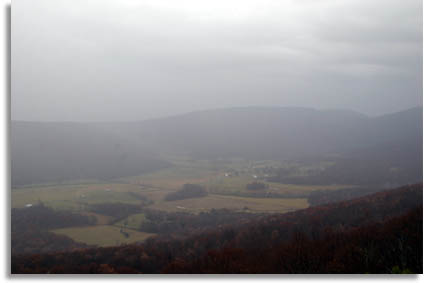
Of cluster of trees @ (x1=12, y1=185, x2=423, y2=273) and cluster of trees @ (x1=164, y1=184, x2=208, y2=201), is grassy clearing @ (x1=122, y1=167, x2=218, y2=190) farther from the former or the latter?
cluster of trees @ (x1=12, y1=185, x2=423, y2=273)

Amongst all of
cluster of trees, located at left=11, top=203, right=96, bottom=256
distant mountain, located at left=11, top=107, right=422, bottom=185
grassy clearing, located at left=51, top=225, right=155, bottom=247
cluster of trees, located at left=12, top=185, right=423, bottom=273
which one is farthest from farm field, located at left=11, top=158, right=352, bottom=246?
cluster of trees, located at left=12, top=185, right=423, bottom=273

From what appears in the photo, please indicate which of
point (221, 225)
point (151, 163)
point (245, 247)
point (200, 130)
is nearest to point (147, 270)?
point (245, 247)

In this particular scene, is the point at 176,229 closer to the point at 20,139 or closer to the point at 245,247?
the point at 245,247

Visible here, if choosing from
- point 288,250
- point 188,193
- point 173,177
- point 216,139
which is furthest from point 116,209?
point 288,250

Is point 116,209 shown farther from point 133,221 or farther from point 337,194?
point 337,194

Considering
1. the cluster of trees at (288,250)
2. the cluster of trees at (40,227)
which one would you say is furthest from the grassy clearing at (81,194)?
the cluster of trees at (288,250)
